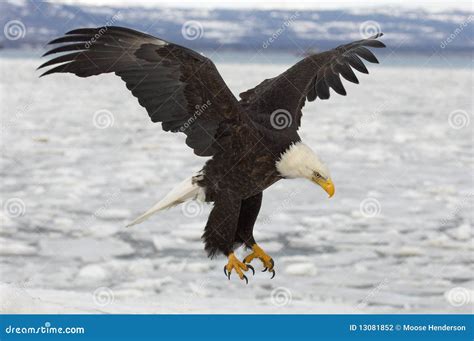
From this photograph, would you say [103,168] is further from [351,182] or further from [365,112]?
[365,112]

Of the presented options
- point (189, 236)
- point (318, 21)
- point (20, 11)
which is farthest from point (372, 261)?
point (318, 21)

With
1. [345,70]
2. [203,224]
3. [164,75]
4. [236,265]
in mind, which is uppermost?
[203,224]

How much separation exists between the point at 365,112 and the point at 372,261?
9.85 metres

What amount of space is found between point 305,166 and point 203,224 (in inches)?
204

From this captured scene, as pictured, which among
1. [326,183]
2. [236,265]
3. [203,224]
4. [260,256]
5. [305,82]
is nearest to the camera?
[326,183]

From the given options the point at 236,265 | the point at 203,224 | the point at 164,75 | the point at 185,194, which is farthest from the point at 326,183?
the point at 203,224

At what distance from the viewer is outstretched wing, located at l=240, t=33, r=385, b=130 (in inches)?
121

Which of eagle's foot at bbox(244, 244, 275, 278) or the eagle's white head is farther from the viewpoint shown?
eagle's foot at bbox(244, 244, 275, 278)

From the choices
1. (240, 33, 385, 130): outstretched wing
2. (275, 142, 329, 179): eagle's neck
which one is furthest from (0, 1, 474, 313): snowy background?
(240, 33, 385, 130): outstretched wing

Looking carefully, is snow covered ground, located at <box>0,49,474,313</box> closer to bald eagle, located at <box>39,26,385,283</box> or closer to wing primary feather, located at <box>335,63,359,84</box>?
wing primary feather, located at <box>335,63,359,84</box>

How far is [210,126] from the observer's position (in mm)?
2818

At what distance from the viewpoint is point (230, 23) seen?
242 ft

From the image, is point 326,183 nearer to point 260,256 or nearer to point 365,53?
point 260,256

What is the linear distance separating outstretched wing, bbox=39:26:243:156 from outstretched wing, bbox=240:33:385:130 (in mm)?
205
